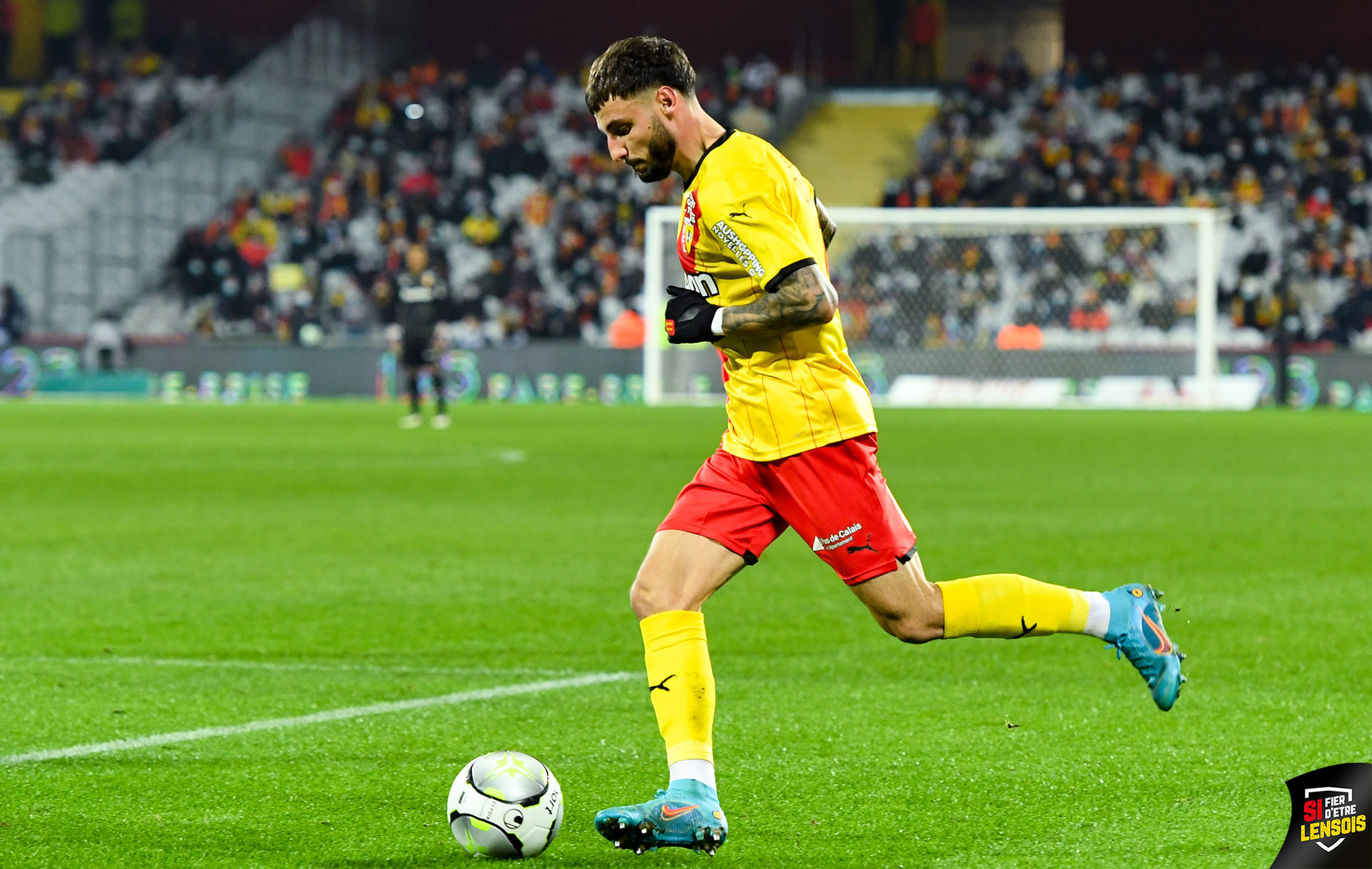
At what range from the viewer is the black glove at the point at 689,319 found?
→ 13.6 feet

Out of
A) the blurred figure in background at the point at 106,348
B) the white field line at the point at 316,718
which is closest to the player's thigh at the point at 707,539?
the white field line at the point at 316,718

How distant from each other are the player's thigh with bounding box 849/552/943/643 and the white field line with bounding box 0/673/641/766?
200 centimetres

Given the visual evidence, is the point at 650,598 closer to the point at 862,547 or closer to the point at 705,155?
the point at 862,547

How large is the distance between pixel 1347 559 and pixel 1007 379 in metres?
21.6

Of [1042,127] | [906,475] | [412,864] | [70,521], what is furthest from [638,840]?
[1042,127]

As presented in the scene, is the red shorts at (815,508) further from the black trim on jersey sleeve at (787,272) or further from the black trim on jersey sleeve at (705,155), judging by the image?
the black trim on jersey sleeve at (705,155)

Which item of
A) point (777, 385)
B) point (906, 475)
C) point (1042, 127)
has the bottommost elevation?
point (906, 475)

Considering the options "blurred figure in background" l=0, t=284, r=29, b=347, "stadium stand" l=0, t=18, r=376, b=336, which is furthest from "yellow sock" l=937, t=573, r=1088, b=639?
"stadium stand" l=0, t=18, r=376, b=336

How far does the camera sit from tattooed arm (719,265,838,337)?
13.4 feet

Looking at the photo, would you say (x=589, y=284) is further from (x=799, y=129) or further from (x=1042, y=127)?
(x=1042, y=127)

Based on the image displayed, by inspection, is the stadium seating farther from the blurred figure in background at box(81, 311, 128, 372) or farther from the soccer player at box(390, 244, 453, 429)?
the soccer player at box(390, 244, 453, 429)

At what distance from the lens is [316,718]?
573 cm

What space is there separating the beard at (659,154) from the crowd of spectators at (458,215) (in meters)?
29.8

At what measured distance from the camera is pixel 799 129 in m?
40.2
